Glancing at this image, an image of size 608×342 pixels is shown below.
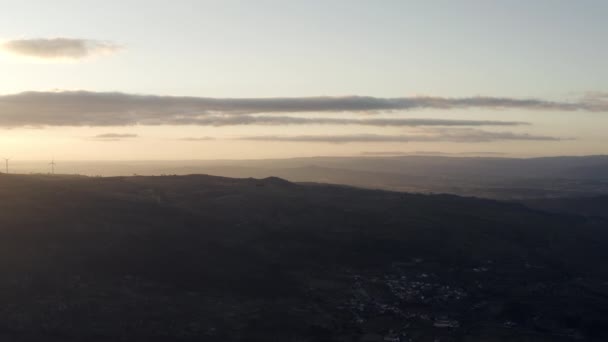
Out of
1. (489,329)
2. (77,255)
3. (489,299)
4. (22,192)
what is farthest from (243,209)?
(489,329)

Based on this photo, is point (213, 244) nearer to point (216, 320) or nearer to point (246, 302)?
point (246, 302)

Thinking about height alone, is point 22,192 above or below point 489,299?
above

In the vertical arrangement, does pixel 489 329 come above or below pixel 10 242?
below

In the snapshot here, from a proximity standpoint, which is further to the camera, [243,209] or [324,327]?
[243,209]

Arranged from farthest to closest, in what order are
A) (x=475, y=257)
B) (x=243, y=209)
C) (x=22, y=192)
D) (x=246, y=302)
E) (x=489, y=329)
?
(x=243, y=209) < (x=22, y=192) < (x=475, y=257) < (x=246, y=302) < (x=489, y=329)

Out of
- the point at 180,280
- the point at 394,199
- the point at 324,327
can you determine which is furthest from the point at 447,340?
the point at 394,199

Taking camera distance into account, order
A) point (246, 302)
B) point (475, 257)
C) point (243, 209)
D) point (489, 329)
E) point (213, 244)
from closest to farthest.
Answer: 1. point (489, 329)
2. point (246, 302)
3. point (213, 244)
4. point (475, 257)
5. point (243, 209)

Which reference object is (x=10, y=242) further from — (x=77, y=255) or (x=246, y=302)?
(x=246, y=302)

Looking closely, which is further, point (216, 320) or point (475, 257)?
point (475, 257)

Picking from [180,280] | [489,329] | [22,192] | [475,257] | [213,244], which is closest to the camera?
[489,329]
